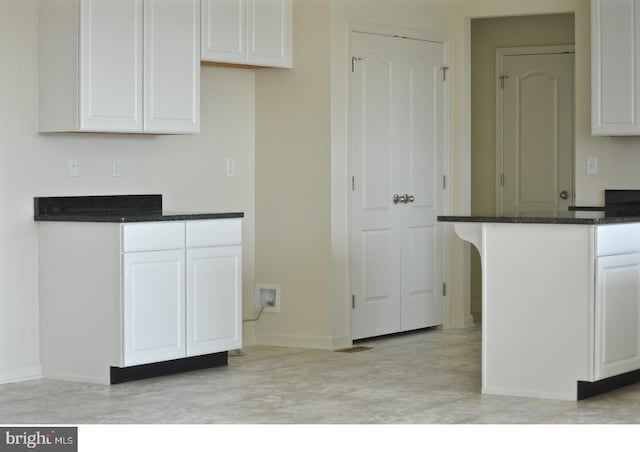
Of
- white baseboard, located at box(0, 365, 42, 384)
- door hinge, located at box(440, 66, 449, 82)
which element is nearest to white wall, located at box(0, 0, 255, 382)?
white baseboard, located at box(0, 365, 42, 384)

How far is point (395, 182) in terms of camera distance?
7570 millimetres

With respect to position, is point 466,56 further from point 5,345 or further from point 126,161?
point 5,345

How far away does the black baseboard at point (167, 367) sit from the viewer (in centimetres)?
580

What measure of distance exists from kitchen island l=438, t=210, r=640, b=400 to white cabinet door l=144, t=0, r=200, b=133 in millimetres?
1722

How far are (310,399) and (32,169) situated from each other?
Answer: 1.97 meters

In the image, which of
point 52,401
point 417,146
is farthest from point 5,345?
point 417,146

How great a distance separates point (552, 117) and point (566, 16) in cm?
78

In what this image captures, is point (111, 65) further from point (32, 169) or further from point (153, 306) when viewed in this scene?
point (153, 306)

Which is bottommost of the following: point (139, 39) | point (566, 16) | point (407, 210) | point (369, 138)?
point (407, 210)

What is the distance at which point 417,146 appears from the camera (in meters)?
7.77

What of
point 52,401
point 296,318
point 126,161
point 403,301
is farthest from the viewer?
point 403,301

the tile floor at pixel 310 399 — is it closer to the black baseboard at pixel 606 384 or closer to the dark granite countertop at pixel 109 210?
the black baseboard at pixel 606 384

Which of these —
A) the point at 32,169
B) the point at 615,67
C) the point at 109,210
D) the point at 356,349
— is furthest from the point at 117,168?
the point at 615,67

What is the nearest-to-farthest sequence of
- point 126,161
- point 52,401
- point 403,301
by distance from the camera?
1. point 52,401
2. point 126,161
3. point 403,301
